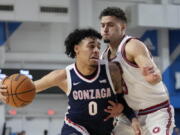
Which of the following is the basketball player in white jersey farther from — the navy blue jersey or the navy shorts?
the navy shorts

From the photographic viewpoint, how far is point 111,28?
14.5 feet

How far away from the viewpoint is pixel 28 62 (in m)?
13.6

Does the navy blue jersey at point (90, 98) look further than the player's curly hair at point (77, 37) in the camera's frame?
No

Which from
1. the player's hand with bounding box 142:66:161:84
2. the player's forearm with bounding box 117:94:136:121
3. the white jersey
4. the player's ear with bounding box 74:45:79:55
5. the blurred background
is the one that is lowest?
the blurred background

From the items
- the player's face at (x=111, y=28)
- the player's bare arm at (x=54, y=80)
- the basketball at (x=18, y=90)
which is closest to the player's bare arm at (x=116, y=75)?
the player's face at (x=111, y=28)

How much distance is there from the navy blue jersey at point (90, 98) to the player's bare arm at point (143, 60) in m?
0.29

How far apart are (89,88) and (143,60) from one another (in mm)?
587

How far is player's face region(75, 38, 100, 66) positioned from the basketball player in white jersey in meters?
0.17

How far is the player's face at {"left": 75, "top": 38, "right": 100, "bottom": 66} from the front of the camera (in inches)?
166

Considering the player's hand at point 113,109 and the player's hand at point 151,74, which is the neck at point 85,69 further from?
the player's hand at point 151,74

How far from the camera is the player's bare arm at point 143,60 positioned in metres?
3.91

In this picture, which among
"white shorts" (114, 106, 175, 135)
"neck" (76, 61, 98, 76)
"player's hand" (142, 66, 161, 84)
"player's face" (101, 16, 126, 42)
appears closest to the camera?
"player's hand" (142, 66, 161, 84)

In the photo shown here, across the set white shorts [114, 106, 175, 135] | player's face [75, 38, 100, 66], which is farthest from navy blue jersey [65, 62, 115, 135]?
white shorts [114, 106, 175, 135]

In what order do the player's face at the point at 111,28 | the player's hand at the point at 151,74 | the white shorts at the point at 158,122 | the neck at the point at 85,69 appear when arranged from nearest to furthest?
the player's hand at the point at 151,74
the white shorts at the point at 158,122
the neck at the point at 85,69
the player's face at the point at 111,28
